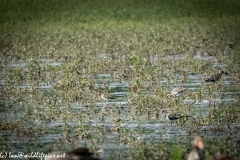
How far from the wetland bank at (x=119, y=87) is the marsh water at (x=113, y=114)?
0.02 metres

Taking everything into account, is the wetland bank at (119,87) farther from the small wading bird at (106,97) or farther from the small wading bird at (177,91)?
the small wading bird at (177,91)

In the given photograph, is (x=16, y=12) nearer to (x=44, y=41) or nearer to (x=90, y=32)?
(x=90, y=32)

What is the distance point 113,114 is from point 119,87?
3.40 meters

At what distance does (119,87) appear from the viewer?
17156mm

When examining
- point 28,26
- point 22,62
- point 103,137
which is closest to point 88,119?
point 103,137

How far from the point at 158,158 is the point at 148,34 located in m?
20.9

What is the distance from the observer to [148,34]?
1221 inches

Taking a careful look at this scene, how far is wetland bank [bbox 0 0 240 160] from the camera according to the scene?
11633 millimetres

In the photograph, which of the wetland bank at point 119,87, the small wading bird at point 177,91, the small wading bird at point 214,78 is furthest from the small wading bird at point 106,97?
the small wading bird at point 214,78

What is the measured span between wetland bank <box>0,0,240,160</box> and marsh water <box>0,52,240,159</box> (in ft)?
0.06

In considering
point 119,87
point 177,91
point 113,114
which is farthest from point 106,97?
point 113,114

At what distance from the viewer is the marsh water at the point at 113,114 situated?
11.6m

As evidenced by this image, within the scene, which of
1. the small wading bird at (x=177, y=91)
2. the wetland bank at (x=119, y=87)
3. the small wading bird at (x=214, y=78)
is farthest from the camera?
the small wading bird at (x=214, y=78)

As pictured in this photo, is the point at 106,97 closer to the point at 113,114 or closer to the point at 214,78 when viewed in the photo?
the point at 113,114
